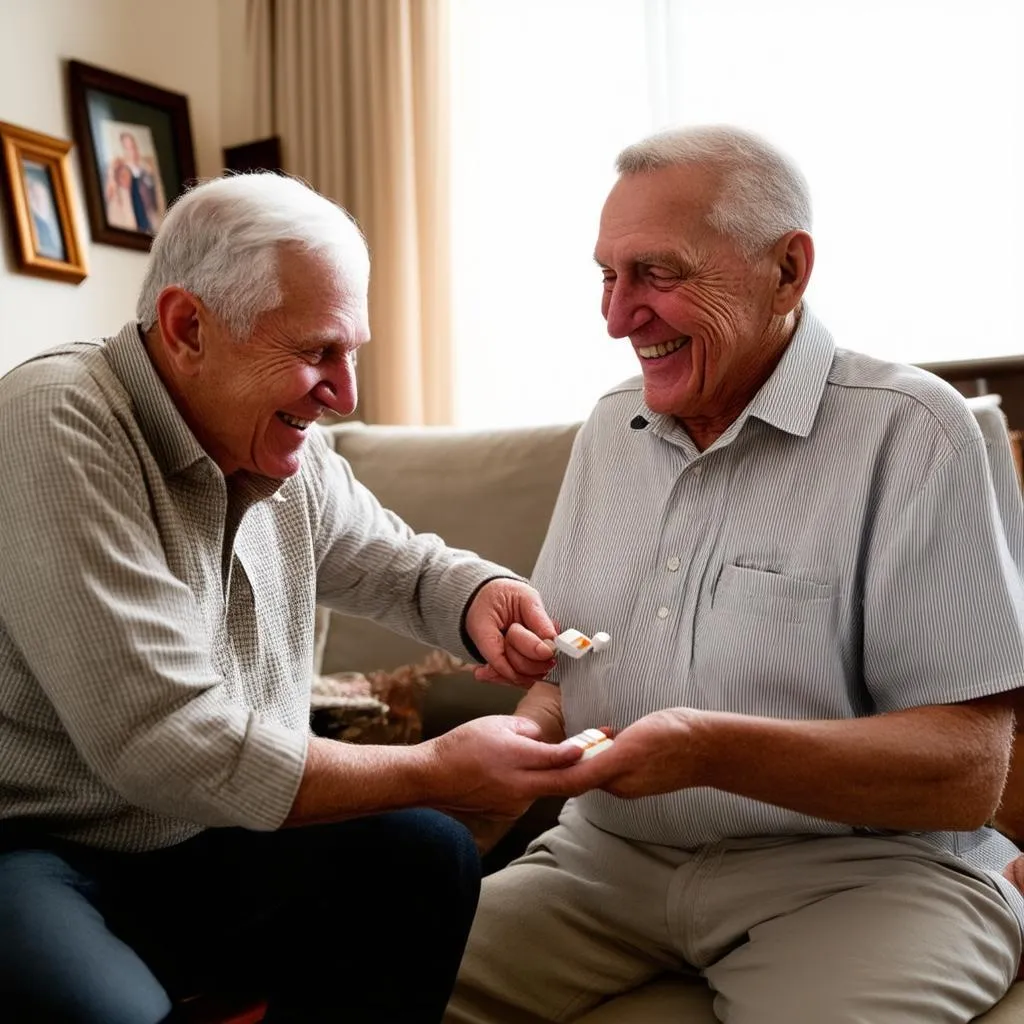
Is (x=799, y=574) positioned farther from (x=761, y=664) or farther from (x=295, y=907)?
(x=295, y=907)

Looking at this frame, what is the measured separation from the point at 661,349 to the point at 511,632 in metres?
0.41

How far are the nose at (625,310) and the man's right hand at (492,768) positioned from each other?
55cm

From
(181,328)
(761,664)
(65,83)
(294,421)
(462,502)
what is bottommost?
(462,502)

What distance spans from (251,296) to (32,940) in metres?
0.66

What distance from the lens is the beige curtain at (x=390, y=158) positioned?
126 inches

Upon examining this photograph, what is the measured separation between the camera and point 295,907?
1225 mm

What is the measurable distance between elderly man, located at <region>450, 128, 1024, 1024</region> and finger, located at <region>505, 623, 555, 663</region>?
0.18ft

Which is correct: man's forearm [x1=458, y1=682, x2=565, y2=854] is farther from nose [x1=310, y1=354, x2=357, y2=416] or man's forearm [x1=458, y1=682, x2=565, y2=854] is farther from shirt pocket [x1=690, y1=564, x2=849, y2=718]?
nose [x1=310, y1=354, x2=357, y2=416]

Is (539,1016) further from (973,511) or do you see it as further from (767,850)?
(973,511)

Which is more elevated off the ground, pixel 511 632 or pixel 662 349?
pixel 662 349

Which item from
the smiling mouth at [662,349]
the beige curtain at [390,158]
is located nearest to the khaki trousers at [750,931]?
the smiling mouth at [662,349]

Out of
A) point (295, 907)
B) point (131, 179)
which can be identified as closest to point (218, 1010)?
point (295, 907)

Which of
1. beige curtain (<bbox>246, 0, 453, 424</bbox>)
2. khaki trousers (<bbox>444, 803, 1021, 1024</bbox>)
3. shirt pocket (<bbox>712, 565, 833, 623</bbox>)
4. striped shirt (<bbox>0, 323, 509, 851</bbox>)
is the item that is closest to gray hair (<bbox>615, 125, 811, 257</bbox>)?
shirt pocket (<bbox>712, 565, 833, 623</bbox>)

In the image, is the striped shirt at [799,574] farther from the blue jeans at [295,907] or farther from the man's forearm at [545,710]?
the blue jeans at [295,907]
